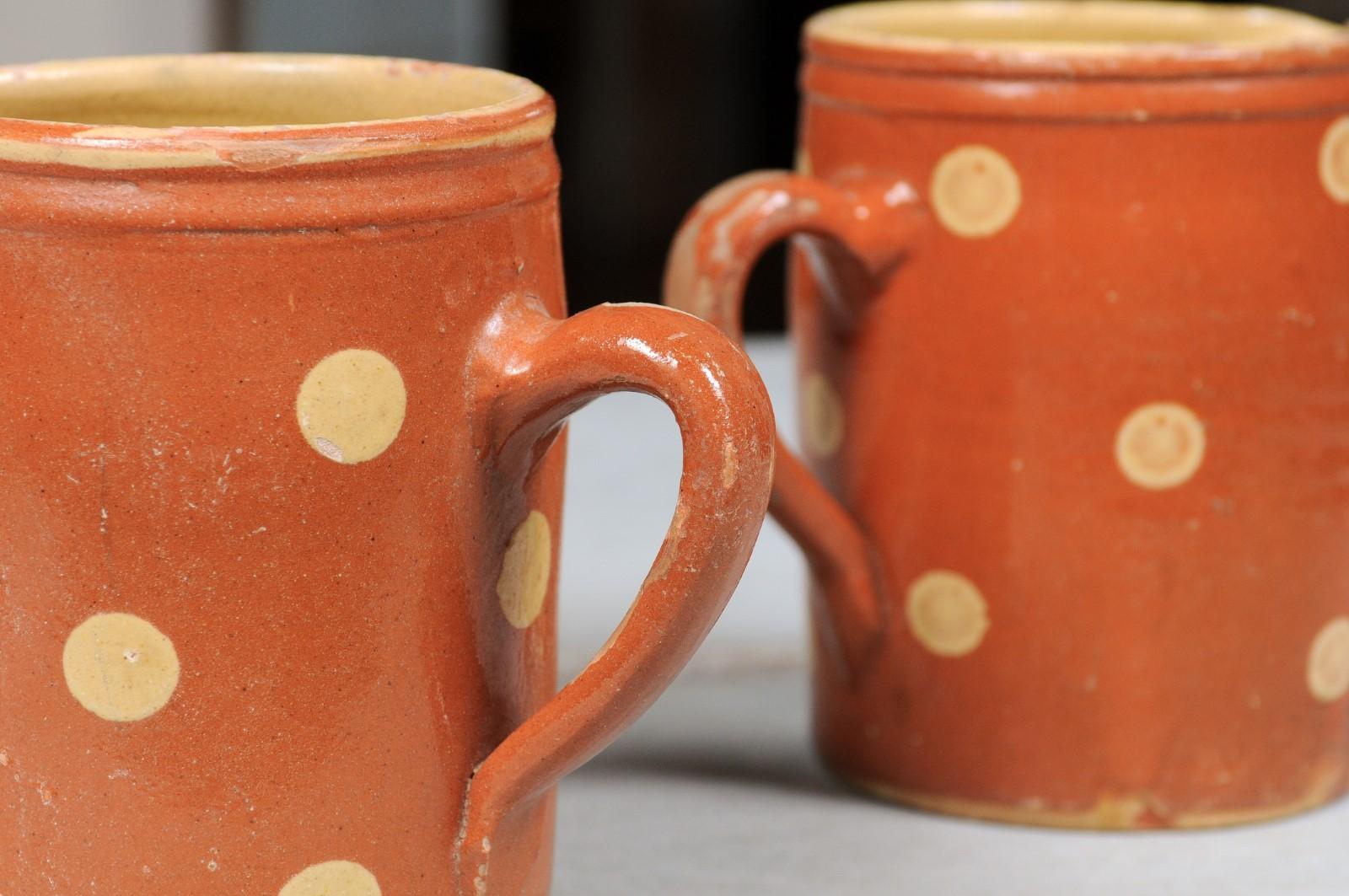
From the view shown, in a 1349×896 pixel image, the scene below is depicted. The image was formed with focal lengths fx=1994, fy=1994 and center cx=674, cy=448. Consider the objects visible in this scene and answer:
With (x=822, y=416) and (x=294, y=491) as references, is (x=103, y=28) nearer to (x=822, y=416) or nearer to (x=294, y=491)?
(x=822, y=416)

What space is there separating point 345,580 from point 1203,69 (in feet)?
0.96

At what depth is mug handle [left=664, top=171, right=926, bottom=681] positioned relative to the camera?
566 mm

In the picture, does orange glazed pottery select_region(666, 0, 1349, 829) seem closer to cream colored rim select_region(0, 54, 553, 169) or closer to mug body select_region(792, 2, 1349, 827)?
mug body select_region(792, 2, 1349, 827)

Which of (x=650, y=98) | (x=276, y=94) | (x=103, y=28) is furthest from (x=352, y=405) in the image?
(x=650, y=98)

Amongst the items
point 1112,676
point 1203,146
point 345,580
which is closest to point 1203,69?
point 1203,146

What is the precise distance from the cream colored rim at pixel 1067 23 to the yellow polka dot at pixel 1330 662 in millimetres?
181

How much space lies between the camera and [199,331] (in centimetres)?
39

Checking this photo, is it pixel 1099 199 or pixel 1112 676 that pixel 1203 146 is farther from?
pixel 1112 676

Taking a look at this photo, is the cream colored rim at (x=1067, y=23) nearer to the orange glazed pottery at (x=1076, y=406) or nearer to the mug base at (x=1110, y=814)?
the orange glazed pottery at (x=1076, y=406)

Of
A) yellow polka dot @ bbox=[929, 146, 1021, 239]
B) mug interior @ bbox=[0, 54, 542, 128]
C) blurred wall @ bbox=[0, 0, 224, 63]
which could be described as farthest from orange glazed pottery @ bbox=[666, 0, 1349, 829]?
blurred wall @ bbox=[0, 0, 224, 63]

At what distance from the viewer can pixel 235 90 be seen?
51cm

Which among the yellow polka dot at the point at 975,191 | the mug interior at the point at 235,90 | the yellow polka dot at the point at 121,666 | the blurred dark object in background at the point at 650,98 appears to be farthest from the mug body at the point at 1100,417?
the blurred dark object in background at the point at 650,98

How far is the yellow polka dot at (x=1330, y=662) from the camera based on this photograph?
60 centimetres

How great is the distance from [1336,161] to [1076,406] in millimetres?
104
